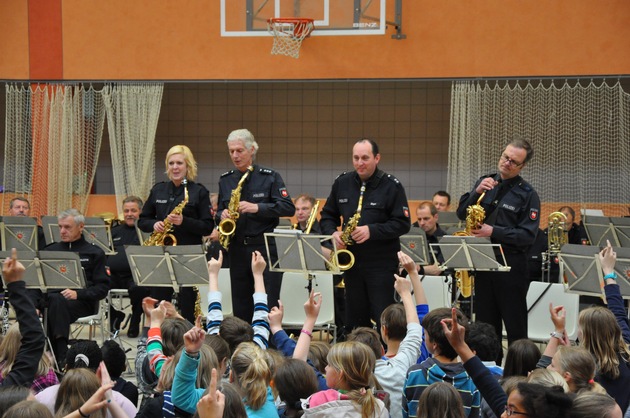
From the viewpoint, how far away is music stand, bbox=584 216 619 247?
10516mm

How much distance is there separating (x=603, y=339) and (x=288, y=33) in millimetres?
9594

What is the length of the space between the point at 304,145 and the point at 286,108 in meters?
0.75

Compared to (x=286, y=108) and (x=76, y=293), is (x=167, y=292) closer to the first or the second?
(x=76, y=293)

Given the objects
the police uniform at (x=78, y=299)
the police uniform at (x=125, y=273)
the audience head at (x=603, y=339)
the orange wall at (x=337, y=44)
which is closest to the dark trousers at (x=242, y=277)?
the police uniform at (x=78, y=299)

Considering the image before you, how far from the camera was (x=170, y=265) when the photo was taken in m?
7.69

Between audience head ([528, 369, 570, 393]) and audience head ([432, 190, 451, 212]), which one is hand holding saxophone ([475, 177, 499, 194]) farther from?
audience head ([432, 190, 451, 212])

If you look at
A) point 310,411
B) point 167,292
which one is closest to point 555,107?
point 167,292

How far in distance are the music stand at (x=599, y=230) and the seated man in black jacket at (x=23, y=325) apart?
7.93m

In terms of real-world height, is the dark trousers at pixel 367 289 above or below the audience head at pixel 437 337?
below

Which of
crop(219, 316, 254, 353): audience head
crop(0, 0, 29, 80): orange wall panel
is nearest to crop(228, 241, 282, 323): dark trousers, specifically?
crop(219, 316, 254, 353): audience head

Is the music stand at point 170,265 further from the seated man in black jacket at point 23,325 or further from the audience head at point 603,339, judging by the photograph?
the audience head at point 603,339

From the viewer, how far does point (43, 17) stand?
14.8 metres

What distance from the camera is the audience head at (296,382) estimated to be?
4.03 meters

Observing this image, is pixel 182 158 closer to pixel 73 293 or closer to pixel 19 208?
pixel 73 293
